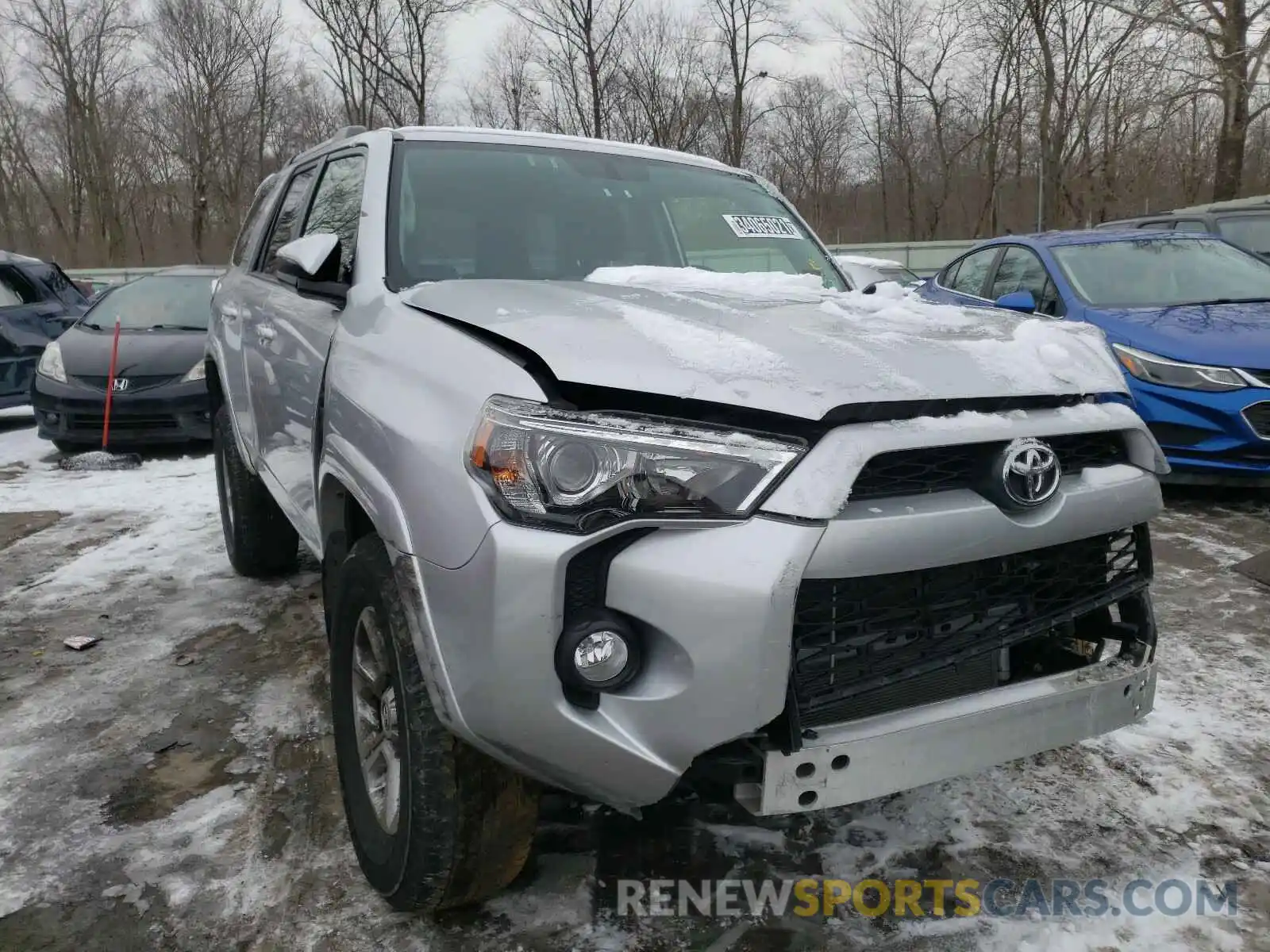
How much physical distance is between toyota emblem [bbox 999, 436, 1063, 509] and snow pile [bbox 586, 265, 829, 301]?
2.80ft

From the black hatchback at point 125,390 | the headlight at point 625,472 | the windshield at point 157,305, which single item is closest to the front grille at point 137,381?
the black hatchback at point 125,390

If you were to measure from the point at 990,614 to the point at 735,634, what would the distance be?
0.67 meters

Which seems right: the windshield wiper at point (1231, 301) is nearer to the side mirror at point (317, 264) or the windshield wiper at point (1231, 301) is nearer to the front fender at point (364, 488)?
the side mirror at point (317, 264)

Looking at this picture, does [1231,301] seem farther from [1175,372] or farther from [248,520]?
[248,520]

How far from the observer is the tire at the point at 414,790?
184 cm

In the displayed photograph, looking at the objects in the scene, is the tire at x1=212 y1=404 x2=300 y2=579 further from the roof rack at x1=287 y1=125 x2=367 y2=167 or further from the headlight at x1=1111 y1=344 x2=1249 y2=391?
the headlight at x1=1111 y1=344 x2=1249 y2=391

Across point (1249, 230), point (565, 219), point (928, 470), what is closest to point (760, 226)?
point (565, 219)

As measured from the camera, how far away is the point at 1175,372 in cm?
518

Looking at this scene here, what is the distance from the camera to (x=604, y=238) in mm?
2998

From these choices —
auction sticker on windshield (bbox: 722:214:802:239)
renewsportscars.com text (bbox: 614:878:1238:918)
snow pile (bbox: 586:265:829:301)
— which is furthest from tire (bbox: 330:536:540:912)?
auction sticker on windshield (bbox: 722:214:802:239)

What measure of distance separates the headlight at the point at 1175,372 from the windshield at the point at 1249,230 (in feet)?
15.1

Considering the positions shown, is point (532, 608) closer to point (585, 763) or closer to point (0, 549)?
point (585, 763)

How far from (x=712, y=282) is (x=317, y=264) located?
1.04m

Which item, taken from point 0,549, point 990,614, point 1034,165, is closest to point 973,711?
point 990,614
